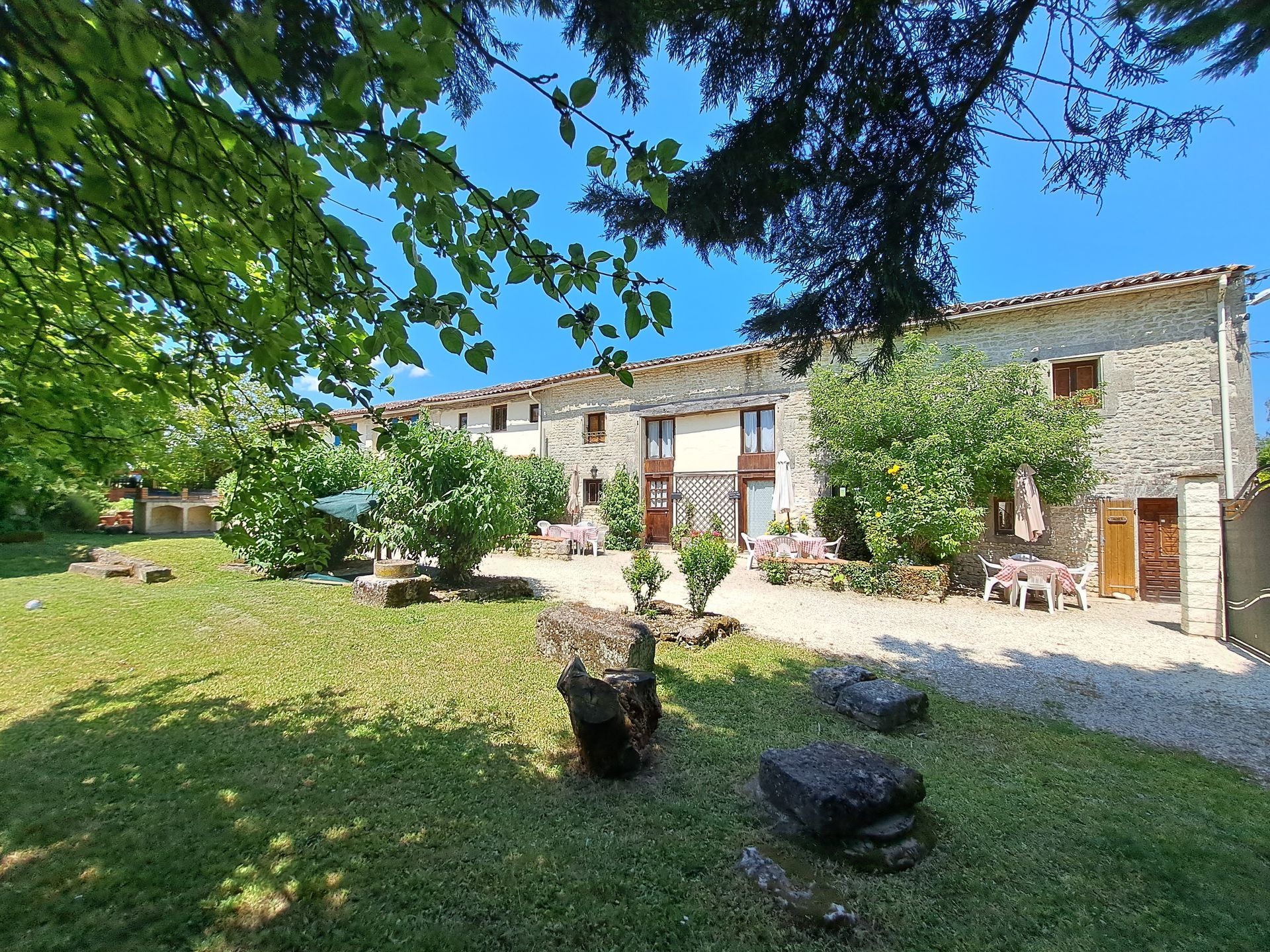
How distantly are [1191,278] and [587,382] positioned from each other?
602 inches

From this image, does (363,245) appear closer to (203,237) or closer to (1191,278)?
(203,237)

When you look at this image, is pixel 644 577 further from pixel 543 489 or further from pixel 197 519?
pixel 197 519

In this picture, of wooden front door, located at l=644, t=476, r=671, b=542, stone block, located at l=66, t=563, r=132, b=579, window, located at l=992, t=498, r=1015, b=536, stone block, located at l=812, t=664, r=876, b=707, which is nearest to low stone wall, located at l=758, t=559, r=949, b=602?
window, located at l=992, t=498, r=1015, b=536

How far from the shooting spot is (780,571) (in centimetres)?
1094

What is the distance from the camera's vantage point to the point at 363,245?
182 centimetres

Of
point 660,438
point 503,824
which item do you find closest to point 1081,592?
point 503,824

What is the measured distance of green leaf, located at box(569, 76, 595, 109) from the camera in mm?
1354

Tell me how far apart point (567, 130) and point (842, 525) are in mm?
13000

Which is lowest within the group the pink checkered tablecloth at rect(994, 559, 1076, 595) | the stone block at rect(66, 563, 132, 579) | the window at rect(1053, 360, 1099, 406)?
the stone block at rect(66, 563, 132, 579)

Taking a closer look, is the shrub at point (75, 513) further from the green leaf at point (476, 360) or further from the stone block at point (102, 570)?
the green leaf at point (476, 360)

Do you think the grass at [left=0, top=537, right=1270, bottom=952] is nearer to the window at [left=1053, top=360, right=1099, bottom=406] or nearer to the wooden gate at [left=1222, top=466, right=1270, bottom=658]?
the wooden gate at [left=1222, top=466, right=1270, bottom=658]

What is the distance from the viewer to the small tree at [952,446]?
31.6 feet

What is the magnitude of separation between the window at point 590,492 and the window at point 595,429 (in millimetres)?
1520

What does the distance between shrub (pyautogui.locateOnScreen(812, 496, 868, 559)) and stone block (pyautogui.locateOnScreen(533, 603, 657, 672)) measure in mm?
8880
